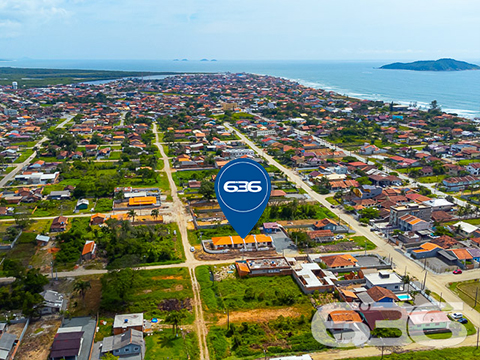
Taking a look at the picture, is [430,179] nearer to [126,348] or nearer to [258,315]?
[258,315]

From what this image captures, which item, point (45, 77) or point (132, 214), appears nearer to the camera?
point (132, 214)

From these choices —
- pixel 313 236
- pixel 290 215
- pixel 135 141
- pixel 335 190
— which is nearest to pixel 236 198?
pixel 313 236

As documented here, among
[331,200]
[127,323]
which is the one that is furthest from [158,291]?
[331,200]

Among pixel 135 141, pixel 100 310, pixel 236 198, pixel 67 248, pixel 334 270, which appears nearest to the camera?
pixel 236 198

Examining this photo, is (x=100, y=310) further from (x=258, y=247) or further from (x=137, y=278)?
(x=258, y=247)

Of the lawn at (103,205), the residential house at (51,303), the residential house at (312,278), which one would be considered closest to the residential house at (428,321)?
the residential house at (312,278)

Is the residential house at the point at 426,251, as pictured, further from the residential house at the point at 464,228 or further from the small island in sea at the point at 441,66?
the small island in sea at the point at 441,66
